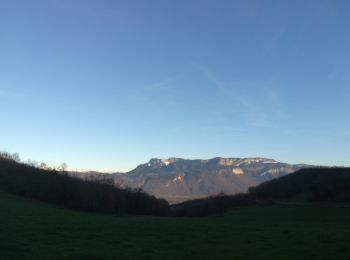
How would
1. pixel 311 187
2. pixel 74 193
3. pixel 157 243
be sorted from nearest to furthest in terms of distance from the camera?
1. pixel 157 243
2. pixel 74 193
3. pixel 311 187

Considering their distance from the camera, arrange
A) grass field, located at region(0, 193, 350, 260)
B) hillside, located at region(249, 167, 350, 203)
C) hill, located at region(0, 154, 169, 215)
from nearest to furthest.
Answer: grass field, located at region(0, 193, 350, 260) < hill, located at region(0, 154, 169, 215) < hillside, located at region(249, 167, 350, 203)

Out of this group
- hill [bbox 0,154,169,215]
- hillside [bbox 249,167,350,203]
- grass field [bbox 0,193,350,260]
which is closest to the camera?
grass field [bbox 0,193,350,260]

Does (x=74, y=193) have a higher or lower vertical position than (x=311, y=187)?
lower

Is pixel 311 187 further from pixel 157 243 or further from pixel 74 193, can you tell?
pixel 157 243

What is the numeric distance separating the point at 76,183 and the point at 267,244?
77.3 m

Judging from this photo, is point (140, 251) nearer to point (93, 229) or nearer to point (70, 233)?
point (70, 233)

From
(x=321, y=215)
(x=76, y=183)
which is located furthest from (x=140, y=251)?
(x=76, y=183)

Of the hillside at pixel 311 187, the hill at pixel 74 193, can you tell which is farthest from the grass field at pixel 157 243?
the hillside at pixel 311 187

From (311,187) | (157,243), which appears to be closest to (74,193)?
(311,187)

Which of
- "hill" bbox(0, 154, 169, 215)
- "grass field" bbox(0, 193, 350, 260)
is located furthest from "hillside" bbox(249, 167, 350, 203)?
"grass field" bbox(0, 193, 350, 260)

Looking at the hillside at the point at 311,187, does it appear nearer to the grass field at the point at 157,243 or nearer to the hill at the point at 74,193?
the hill at the point at 74,193

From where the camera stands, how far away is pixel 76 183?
10319 cm

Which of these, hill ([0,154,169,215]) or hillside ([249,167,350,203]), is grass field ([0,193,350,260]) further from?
hillside ([249,167,350,203])

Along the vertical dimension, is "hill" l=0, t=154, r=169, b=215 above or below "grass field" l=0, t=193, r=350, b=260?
above
